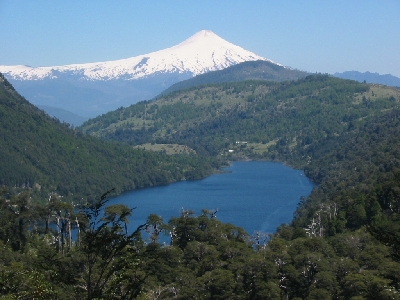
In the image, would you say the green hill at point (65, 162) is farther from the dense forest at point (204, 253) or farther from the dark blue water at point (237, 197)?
the dense forest at point (204, 253)

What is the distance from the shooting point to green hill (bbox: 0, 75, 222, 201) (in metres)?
94.1

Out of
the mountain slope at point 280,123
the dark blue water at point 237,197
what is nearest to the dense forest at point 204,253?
the dark blue water at point 237,197

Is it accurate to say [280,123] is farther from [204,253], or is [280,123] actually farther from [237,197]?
[204,253]

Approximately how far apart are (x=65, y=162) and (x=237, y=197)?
34.4m

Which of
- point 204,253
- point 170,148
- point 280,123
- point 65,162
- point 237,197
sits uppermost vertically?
point 204,253

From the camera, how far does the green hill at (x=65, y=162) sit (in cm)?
9406

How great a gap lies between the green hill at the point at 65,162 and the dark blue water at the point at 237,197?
5413 millimetres

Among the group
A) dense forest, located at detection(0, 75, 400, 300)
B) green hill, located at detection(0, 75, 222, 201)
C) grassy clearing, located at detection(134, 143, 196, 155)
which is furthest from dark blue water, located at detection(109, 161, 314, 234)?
grassy clearing, located at detection(134, 143, 196, 155)

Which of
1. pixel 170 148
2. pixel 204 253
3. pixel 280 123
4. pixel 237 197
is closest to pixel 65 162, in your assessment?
pixel 237 197

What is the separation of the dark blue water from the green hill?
5413 mm

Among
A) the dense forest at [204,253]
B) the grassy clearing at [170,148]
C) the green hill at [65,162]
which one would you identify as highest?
the dense forest at [204,253]

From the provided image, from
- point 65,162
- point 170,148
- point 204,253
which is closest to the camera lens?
point 204,253

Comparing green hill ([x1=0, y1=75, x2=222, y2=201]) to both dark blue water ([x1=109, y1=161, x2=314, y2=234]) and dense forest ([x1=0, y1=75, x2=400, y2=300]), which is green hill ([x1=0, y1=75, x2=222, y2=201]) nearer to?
dark blue water ([x1=109, y1=161, x2=314, y2=234])

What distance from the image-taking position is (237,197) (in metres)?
88.7
